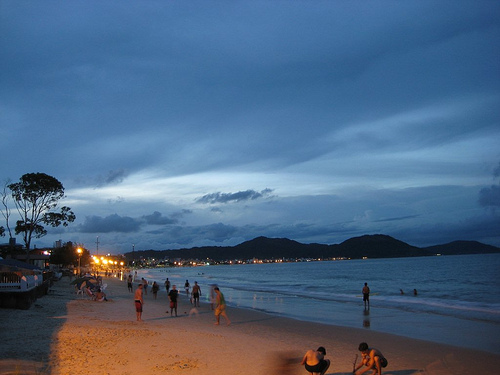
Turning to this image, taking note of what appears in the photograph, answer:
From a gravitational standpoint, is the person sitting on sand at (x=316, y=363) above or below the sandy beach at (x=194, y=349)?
above

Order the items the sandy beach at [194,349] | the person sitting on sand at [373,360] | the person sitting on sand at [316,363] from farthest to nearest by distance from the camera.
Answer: the sandy beach at [194,349] < the person sitting on sand at [373,360] < the person sitting on sand at [316,363]

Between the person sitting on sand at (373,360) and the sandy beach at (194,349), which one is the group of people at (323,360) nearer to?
the person sitting on sand at (373,360)

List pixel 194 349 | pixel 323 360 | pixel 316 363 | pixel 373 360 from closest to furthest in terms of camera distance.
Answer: pixel 316 363 < pixel 323 360 < pixel 373 360 < pixel 194 349

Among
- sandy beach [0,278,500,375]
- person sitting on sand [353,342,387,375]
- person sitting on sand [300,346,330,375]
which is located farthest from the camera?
sandy beach [0,278,500,375]

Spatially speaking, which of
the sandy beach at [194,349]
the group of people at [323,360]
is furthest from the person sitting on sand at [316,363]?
the sandy beach at [194,349]

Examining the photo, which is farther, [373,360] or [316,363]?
[373,360]

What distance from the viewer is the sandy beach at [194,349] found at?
9984 mm

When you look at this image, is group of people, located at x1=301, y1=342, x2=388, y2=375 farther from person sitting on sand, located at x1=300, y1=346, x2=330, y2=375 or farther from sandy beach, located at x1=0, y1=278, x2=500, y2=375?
sandy beach, located at x1=0, y1=278, x2=500, y2=375

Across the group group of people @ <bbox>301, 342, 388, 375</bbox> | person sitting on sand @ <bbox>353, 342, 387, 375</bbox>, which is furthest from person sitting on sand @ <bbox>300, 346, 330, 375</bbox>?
person sitting on sand @ <bbox>353, 342, 387, 375</bbox>

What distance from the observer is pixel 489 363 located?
479 inches

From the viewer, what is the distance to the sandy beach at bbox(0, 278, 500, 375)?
9.98m

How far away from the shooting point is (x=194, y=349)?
1222 centimetres

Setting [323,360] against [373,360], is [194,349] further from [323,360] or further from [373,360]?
[373,360]

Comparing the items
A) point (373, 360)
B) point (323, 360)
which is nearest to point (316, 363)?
point (323, 360)
